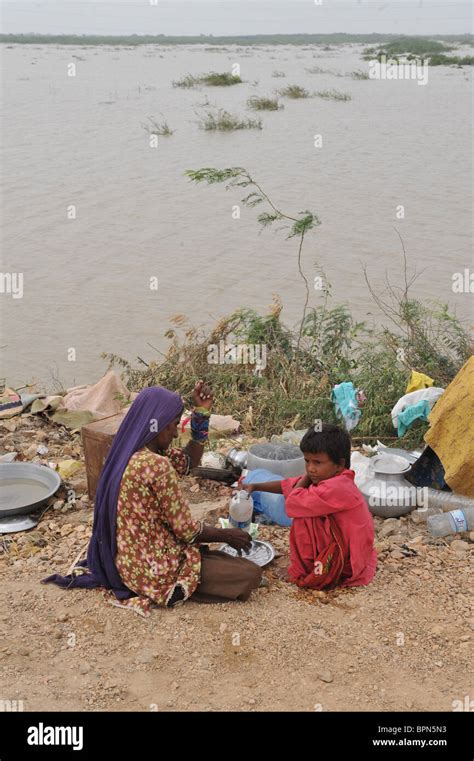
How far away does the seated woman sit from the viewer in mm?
3252

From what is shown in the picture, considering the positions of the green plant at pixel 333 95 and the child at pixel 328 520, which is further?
the green plant at pixel 333 95

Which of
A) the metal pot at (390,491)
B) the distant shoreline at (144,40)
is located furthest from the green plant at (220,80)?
the distant shoreline at (144,40)

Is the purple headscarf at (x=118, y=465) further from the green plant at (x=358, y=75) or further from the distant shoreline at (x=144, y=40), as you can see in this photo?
the distant shoreline at (x=144, y=40)

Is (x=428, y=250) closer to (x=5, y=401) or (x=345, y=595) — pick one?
(x=5, y=401)

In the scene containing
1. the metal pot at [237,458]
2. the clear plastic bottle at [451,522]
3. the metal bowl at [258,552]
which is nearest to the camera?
the metal bowl at [258,552]

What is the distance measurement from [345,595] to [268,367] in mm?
3126

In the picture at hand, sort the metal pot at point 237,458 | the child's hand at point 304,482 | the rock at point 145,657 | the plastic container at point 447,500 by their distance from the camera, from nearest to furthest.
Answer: the rock at point 145,657, the child's hand at point 304,482, the plastic container at point 447,500, the metal pot at point 237,458

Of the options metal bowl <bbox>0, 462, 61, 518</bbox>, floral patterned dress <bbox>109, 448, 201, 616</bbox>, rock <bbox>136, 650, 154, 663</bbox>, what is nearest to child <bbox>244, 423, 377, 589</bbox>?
floral patterned dress <bbox>109, 448, 201, 616</bbox>

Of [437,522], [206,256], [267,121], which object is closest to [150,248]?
[206,256]

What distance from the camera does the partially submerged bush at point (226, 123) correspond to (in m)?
21.0

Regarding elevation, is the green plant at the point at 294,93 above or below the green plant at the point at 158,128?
above

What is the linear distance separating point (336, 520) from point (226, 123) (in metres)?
18.8

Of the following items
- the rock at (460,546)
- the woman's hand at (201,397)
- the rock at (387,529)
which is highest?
the woman's hand at (201,397)

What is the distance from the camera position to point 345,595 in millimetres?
3555
